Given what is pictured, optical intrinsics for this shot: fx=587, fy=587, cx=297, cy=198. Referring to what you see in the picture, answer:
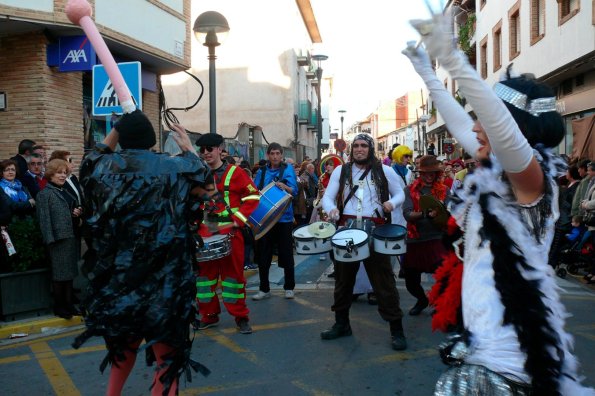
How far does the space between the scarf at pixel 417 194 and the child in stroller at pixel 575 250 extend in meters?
3.48

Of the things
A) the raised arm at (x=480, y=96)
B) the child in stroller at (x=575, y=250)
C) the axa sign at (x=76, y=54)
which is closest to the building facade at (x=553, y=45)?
the child in stroller at (x=575, y=250)

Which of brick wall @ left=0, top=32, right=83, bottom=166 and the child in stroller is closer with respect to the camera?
the child in stroller

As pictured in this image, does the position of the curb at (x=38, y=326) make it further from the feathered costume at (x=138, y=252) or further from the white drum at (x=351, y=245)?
the feathered costume at (x=138, y=252)

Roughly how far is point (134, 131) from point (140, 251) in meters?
0.63

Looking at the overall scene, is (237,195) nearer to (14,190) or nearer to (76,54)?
(14,190)

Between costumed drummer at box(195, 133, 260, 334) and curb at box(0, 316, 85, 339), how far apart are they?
1748 millimetres

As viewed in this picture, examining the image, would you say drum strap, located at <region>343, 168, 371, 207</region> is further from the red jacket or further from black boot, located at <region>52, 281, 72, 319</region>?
black boot, located at <region>52, 281, 72, 319</region>

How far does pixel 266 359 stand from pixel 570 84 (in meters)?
14.8

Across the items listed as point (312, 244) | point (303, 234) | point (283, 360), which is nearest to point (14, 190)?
point (303, 234)

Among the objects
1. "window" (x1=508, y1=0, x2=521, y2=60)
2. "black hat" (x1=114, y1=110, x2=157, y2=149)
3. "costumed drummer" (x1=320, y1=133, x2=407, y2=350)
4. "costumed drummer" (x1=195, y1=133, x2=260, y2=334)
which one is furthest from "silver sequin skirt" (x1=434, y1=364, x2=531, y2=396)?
"window" (x1=508, y1=0, x2=521, y2=60)

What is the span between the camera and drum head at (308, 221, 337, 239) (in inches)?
206

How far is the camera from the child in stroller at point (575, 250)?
28.1ft

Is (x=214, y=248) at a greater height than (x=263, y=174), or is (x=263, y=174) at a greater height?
(x=263, y=174)

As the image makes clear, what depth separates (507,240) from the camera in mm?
2119
